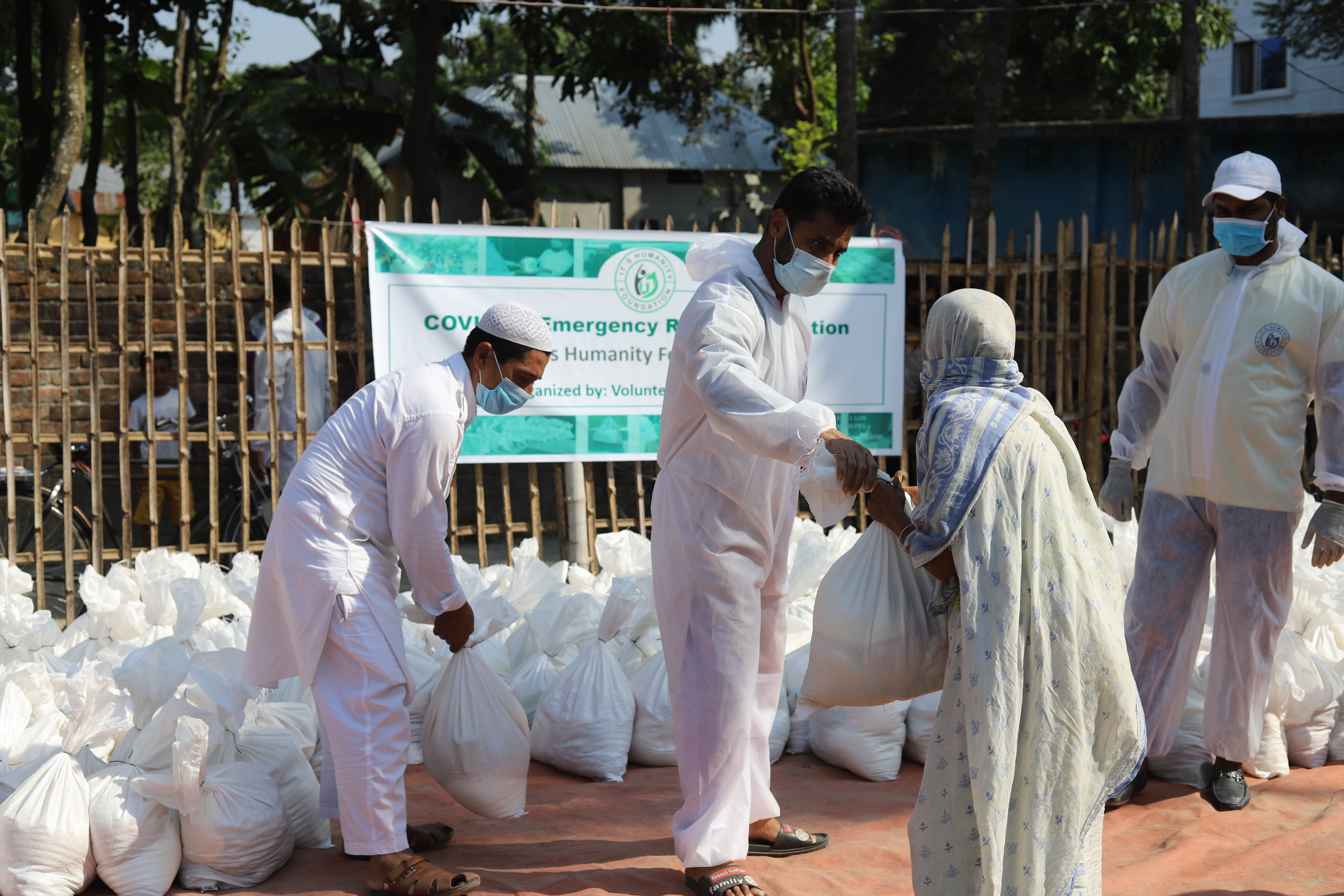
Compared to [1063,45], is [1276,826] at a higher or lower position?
lower

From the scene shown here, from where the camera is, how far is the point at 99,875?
9.41ft

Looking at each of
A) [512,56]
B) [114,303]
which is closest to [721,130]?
[512,56]

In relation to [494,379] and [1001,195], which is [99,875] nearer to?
[494,379]

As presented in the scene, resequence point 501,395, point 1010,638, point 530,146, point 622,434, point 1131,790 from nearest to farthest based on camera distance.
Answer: point 1010,638
point 501,395
point 1131,790
point 622,434
point 530,146

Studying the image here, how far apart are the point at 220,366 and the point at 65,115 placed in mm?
2740

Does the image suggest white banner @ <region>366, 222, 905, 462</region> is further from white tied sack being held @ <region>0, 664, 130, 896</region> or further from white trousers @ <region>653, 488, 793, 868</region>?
white trousers @ <region>653, 488, 793, 868</region>

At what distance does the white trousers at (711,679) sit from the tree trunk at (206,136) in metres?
11.7

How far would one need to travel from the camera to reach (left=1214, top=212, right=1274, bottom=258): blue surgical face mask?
3.48 meters

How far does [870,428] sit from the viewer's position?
6.12 metres

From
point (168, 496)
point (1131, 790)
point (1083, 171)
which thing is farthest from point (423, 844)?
point (1083, 171)

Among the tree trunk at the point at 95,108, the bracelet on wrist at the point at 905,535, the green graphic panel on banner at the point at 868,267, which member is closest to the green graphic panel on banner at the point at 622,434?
the green graphic panel on banner at the point at 868,267

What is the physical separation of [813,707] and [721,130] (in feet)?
66.9

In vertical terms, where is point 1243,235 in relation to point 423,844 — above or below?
above

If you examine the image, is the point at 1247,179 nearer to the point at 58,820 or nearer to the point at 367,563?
the point at 367,563
